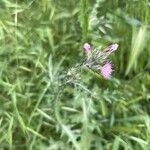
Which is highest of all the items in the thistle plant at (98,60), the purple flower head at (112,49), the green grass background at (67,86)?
the purple flower head at (112,49)

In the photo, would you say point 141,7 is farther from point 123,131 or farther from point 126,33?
point 123,131

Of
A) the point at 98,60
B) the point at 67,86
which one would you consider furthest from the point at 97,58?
the point at 67,86

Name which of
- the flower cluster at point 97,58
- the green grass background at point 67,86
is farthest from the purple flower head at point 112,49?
the green grass background at point 67,86

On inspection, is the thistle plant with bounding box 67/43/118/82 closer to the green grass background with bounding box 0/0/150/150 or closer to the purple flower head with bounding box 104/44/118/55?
the purple flower head with bounding box 104/44/118/55

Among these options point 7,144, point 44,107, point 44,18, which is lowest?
point 7,144

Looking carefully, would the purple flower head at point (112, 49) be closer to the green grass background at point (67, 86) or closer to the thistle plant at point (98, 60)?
the thistle plant at point (98, 60)

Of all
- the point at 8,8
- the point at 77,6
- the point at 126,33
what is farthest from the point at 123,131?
the point at 8,8

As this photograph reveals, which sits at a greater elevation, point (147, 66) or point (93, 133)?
point (147, 66)

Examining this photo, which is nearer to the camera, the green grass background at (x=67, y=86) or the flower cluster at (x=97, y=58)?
the flower cluster at (x=97, y=58)

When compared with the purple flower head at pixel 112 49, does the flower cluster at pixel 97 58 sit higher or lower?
lower
